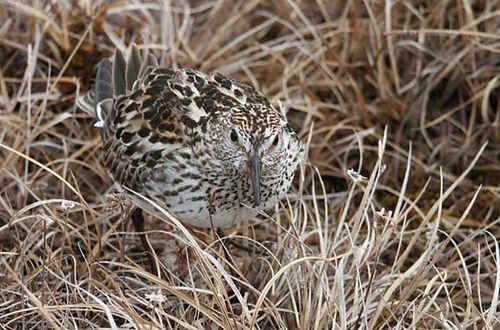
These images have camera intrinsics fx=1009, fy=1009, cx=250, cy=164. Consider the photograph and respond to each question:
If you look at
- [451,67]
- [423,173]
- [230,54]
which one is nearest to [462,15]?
[451,67]

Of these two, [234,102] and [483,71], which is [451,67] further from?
[234,102]

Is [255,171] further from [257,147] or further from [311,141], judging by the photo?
[311,141]

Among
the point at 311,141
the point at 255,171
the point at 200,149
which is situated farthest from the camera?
the point at 311,141

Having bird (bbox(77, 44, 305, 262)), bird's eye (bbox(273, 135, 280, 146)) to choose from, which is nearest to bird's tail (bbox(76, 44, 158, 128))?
bird (bbox(77, 44, 305, 262))

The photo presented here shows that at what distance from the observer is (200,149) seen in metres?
4.49

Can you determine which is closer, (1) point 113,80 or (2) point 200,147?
(2) point 200,147

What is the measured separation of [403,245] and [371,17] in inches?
58.9

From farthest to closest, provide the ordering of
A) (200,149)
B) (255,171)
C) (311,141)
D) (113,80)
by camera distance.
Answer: (311,141), (113,80), (200,149), (255,171)

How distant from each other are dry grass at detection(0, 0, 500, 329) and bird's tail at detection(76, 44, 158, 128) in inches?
11.3

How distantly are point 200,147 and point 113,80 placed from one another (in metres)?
1.04

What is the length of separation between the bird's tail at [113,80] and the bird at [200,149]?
210 mm

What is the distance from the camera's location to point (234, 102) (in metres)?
4.66

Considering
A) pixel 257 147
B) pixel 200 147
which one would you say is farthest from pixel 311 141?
pixel 257 147

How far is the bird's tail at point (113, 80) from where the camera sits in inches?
207
